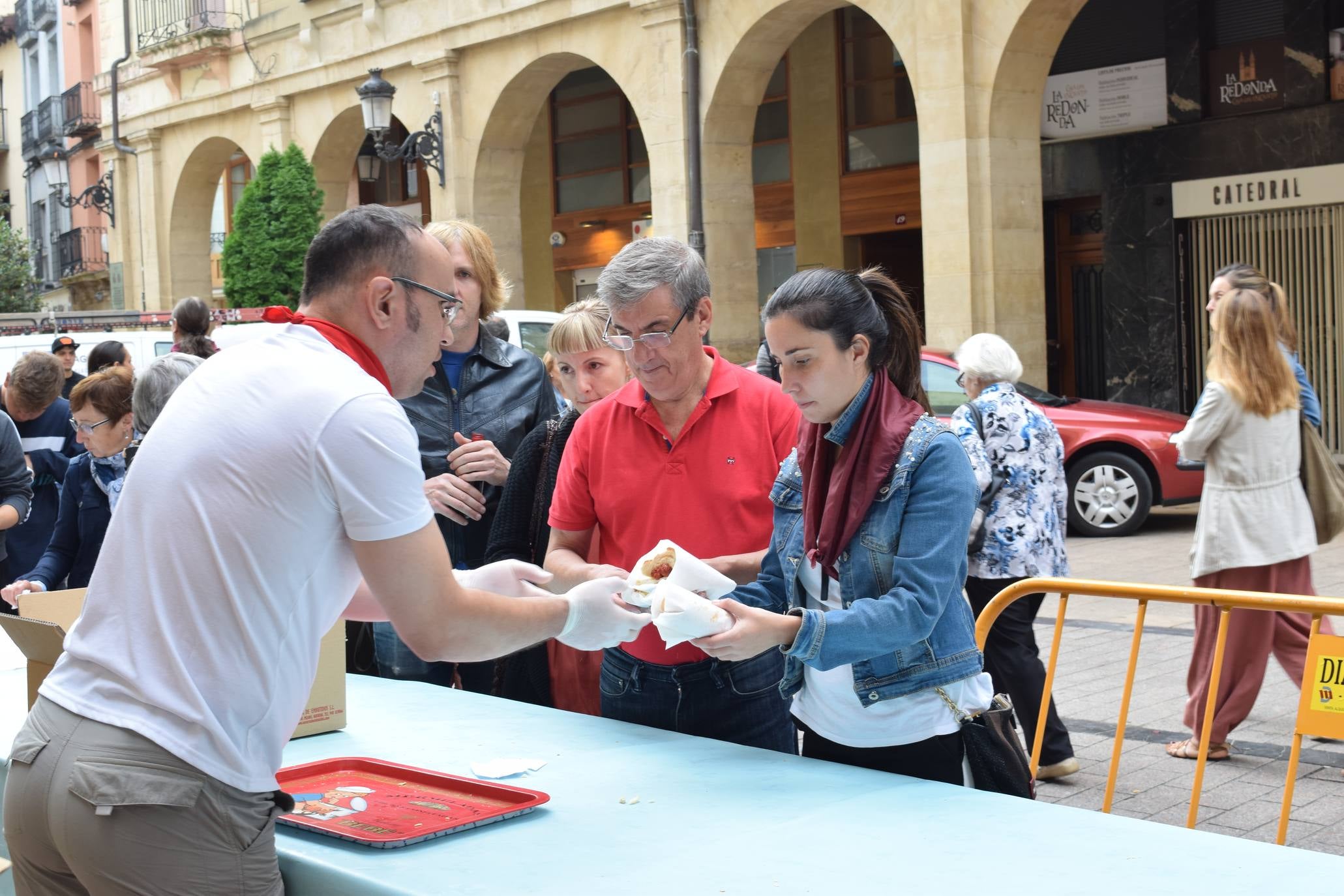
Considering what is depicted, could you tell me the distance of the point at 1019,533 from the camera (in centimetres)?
631

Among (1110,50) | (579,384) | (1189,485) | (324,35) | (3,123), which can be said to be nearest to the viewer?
(579,384)

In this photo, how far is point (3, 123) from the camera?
42.4 meters

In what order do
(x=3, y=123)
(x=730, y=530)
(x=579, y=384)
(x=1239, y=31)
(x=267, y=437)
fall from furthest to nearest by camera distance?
(x=3, y=123), (x=1239, y=31), (x=579, y=384), (x=730, y=530), (x=267, y=437)

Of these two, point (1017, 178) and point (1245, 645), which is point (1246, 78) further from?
point (1245, 645)

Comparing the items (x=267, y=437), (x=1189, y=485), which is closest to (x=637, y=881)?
(x=267, y=437)

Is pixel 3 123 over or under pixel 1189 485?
over

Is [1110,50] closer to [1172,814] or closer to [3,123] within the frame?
[1172,814]

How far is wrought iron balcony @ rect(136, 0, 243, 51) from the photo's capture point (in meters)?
25.0

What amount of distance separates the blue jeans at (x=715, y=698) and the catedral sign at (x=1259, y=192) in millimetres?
14367

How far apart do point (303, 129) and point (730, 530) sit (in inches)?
843

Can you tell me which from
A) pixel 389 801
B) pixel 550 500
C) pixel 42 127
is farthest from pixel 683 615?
pixel 42 127

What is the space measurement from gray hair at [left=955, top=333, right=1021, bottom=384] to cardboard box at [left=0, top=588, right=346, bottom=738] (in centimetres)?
380

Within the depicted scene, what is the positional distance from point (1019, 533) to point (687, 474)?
2.91 m

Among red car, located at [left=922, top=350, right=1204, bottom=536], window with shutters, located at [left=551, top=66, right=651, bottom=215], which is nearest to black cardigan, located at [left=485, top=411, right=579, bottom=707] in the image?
red car, located at [left=922, top=350, right=1204, bottom=536]
